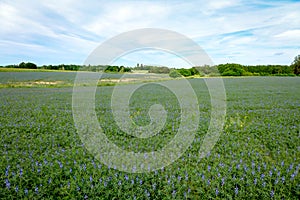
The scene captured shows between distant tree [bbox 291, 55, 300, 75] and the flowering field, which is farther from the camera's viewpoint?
distant tree [bbox 291, 55, 300, 75]

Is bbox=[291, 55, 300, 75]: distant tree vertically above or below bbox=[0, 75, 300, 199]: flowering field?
above

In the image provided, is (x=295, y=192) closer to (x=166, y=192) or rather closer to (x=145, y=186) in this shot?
Result: (x=166, y=192)

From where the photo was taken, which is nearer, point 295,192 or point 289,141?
point 295,192

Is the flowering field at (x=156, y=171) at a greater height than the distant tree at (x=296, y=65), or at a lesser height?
lesser

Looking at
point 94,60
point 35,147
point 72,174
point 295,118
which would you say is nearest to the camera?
point 72,174

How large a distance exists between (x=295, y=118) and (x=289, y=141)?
12.7 feet

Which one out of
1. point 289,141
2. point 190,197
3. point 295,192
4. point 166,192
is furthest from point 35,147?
point 289,141

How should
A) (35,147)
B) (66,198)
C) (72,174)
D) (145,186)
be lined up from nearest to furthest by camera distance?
(66,198) → (145,186) → (72,174) → (35,147)

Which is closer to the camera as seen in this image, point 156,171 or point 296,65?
point 156,171

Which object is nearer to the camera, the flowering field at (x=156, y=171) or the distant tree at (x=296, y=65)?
the flowering field at (x=156, y=171)

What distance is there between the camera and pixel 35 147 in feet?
21.1

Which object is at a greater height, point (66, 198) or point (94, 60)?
point (94, 60)

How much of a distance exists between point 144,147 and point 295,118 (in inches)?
316

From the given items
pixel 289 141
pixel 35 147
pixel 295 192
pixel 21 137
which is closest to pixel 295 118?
pixel 289 141
